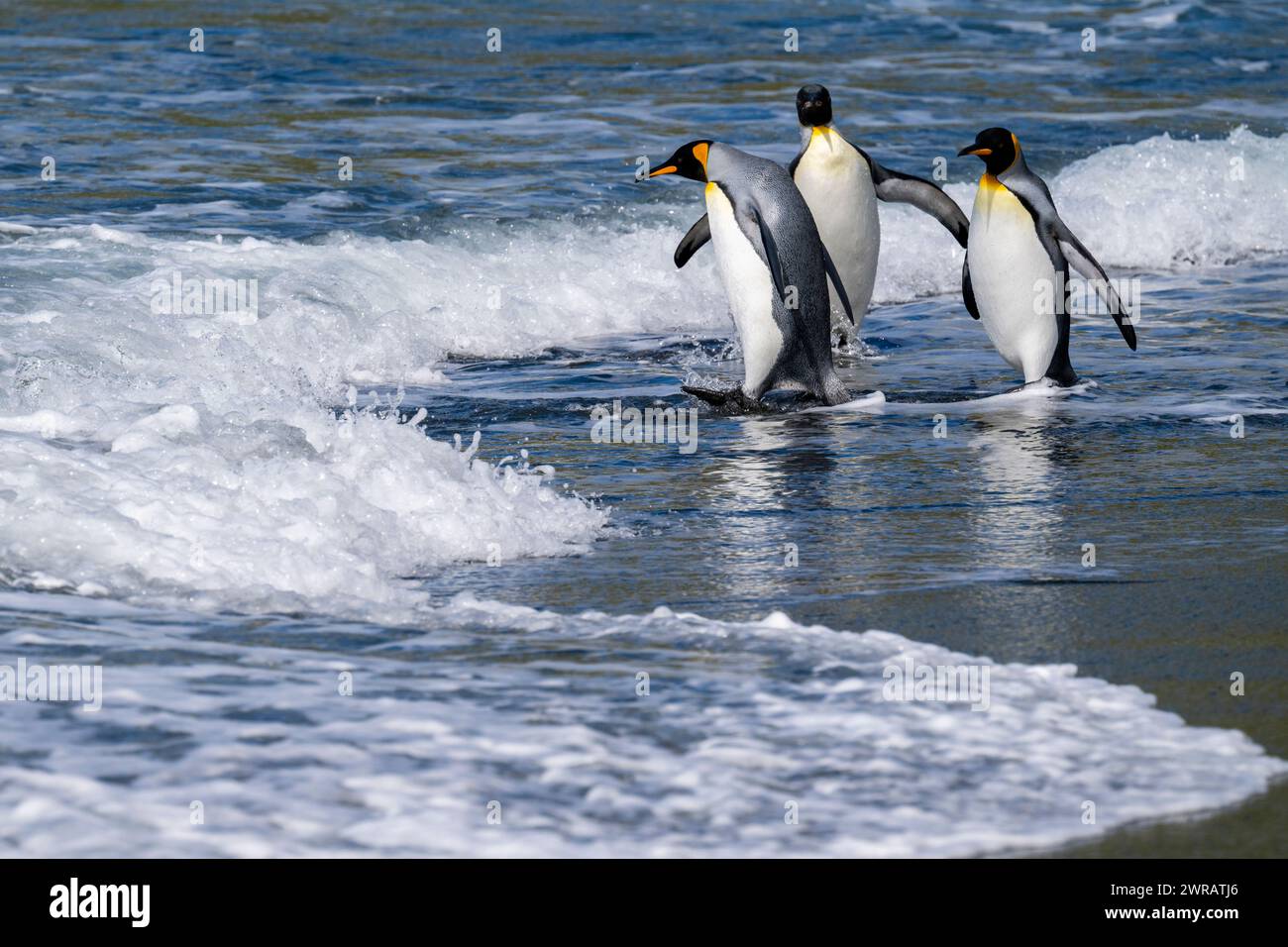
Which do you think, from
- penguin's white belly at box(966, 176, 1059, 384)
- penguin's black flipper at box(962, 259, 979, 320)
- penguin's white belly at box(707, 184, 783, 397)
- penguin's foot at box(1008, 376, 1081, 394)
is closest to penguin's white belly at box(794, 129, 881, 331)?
penguin's black flipper at box(962, 259, 979, 320)

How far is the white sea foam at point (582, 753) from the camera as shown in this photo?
2.90m

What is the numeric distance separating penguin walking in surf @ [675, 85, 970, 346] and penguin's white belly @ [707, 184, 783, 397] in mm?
1352

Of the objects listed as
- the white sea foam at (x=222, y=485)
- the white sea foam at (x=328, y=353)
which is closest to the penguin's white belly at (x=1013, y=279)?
the white sea foam at (x=328, y=353)

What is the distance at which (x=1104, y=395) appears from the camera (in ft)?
22.9

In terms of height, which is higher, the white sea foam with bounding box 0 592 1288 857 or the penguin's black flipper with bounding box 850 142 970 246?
the penguin's black flipper with bounding box 850 142 970 246

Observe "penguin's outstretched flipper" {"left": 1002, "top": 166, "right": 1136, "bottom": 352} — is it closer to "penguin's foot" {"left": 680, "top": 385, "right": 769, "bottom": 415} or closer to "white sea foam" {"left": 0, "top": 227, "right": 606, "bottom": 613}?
"penguin's foot" {"left": 680, "top": 385, "right": 769, "bottom": 415}

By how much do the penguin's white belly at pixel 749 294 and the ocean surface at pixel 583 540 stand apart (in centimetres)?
41

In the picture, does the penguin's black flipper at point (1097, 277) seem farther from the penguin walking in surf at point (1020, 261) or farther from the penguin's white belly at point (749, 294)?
the penguin's white belly at point (749, 294)

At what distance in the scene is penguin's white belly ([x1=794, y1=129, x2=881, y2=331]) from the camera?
8781 mm

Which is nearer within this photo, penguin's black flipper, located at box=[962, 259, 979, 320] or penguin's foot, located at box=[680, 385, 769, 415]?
penguin's foot, located at box=[680, 385, 769, 415]

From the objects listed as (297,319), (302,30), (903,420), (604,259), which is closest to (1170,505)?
(903,420)

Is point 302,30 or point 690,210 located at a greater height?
point 302,30
